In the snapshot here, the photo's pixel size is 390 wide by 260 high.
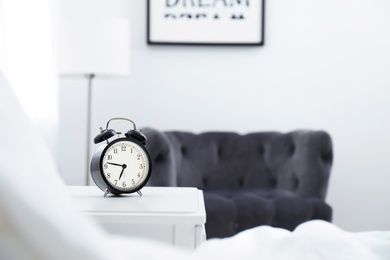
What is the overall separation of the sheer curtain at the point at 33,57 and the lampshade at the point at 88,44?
11cm

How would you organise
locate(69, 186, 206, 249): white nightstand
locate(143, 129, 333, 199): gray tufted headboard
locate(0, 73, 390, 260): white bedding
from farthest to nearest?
locate(143, 129, 333, 199): gray tufted headboard
locate(69, 186, 206, 249): white nightstand
locate(0, 73, 390, 260): white bedding

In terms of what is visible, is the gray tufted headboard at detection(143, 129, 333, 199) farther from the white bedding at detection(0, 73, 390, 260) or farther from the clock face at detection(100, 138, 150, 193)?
the white bedding at detection(0, 73, 390, 260)

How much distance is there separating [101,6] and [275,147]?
4.78ft

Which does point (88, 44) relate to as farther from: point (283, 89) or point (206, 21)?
point (283, 89)

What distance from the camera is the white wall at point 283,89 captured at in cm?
365

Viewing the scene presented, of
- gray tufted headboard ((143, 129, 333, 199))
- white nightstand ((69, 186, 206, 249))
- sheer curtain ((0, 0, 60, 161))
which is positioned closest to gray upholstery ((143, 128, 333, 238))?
gray tufted headboard ((143, 129, 333, 199))

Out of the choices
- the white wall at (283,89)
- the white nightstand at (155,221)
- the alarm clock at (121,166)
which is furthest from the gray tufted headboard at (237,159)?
the white nightstand at (155,221)

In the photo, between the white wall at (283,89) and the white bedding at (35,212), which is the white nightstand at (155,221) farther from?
the white wall at (283,89)

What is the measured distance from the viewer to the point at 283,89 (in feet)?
12.0

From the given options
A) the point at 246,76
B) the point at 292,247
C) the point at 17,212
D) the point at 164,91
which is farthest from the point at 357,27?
the point at 17,212

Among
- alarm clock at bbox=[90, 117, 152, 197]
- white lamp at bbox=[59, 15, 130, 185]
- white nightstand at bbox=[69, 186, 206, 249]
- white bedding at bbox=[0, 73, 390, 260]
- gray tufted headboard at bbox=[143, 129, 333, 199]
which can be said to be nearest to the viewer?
white bedding at bbox=[0, 73, 390, 260]

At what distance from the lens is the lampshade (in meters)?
2.93

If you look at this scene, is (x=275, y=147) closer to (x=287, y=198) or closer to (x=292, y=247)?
(x=287, y=198)

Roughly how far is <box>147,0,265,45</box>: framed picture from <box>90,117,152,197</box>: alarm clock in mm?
2299
